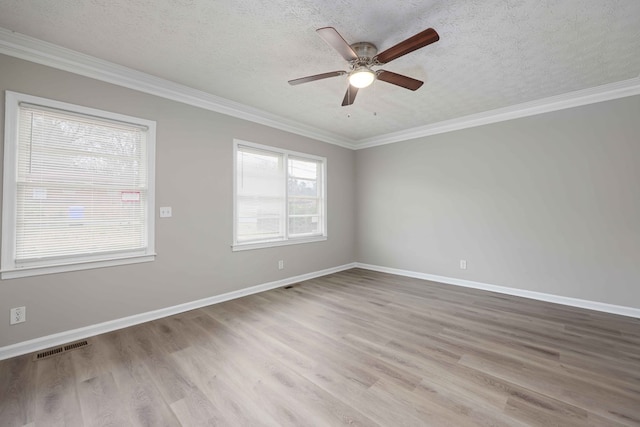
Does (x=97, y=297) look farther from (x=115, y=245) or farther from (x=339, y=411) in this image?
(x=339, y=411)

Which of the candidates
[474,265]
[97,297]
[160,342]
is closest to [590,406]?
[474,265]

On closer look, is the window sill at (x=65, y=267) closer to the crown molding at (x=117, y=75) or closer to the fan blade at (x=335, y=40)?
the crown molding at (x=117, y=75)

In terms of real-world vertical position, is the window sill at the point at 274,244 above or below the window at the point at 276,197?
below

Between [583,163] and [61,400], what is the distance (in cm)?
580

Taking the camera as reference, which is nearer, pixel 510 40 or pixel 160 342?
pixel 510 40

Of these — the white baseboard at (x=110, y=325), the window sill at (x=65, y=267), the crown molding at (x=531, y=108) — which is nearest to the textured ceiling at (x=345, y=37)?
the crown molding at (x=531, y=108)

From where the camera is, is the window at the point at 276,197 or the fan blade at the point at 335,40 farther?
the window at the point at 276,197

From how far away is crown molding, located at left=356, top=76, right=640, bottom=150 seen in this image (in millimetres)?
3217

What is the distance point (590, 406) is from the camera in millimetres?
1737

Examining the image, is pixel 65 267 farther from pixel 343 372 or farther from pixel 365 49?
pixel 365 49

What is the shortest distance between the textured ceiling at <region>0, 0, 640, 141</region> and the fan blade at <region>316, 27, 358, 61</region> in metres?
0.29

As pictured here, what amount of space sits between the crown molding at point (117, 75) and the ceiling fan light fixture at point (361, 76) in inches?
76.9

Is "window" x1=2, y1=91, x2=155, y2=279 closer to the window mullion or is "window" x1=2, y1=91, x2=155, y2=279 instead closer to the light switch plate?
the light switch plate

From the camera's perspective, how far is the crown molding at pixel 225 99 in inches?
95.3
